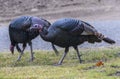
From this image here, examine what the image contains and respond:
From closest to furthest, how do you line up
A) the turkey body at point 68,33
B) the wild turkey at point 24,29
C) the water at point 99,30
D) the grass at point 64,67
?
the grass at point 64,67
the turkey body at point 68,33
the wild turkey at point 24,29
the water at point 99,30

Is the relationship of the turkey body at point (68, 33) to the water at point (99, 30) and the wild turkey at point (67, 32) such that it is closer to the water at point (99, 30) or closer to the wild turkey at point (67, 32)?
the wild turkey at point (67, 32)

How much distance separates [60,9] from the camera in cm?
2777

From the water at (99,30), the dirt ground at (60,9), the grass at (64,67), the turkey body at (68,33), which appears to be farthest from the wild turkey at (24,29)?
the dirt ground at (60,9)

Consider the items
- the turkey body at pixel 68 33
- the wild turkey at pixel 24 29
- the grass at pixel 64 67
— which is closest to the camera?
the grass at pixel 64 67

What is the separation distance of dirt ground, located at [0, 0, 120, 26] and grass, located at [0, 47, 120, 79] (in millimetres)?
13229

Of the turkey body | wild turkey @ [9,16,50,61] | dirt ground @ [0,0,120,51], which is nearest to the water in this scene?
dirt ground @ [0,0,120,51]

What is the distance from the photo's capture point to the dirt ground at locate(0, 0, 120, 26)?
26703mm

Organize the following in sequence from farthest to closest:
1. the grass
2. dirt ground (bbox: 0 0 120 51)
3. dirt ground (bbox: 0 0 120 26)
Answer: dirt ground (bbox: 0 0 120 26), dirt ground (bbox: 0 0 120 51), the grass

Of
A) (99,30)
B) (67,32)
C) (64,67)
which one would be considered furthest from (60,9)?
(64,67)

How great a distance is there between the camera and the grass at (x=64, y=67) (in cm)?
950

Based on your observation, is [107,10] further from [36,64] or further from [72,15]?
[36,64]

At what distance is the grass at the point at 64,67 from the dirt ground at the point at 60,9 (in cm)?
1323

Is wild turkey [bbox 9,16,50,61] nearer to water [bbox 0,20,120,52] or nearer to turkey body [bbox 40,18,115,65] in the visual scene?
turkey body [bbox 40,18,115,65]

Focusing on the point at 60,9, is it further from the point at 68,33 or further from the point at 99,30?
the point at 68,33
